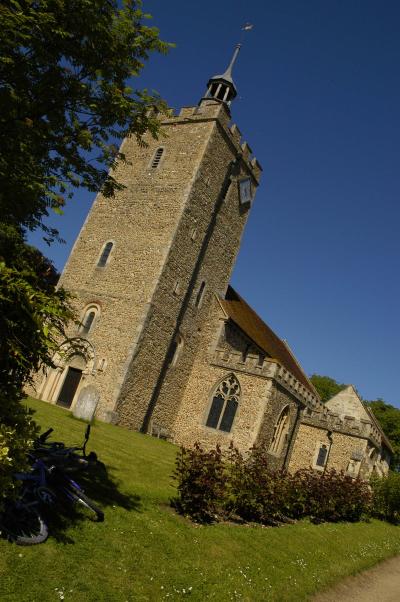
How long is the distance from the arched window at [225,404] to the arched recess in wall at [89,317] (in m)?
6.69

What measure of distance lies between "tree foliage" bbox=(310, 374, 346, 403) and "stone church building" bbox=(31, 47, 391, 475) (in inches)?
1377

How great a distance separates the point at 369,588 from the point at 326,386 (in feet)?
177

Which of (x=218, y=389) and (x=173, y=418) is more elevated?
(x=218, y=389)

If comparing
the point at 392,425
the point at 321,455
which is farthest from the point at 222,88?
the point at 392,425

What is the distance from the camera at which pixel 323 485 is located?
14.6m

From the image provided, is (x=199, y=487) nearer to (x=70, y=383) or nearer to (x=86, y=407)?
(x=86, y=407)

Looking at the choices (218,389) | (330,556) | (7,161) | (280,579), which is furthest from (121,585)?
(218,389)

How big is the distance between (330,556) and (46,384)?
1432 centimetres

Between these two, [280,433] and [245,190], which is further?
[245,190]

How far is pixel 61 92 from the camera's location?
664cm

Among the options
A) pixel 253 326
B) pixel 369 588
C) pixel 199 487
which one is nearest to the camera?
pixel 199 487

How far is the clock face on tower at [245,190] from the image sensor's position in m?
26.8

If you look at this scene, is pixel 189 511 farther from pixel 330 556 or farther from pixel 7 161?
pixel 7 161

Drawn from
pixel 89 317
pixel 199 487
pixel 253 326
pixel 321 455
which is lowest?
pixel 199 487
